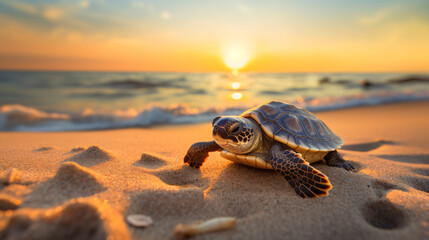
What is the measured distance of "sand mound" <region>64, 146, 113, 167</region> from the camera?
2.80 meters

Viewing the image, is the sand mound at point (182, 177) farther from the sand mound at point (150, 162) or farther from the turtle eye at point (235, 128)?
the turtle eye at point (235, 128)

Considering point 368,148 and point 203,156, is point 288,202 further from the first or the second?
point 368,148

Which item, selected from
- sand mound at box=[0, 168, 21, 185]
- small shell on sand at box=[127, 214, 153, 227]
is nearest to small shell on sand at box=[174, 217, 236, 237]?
small shell on sand at box=[127, 214, 153, 227]

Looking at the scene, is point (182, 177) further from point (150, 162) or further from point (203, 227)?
point (203, 227)

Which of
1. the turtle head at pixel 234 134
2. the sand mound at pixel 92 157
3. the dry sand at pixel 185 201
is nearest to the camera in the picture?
the dry sand at pixel 185 201

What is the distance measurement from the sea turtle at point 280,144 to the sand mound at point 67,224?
1365 mm

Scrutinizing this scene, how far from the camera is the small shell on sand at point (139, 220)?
5.16 feet

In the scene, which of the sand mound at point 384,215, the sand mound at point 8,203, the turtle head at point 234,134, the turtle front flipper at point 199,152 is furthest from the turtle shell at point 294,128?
the sand mound at point 8,203

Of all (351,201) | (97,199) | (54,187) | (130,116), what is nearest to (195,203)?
(97,199)

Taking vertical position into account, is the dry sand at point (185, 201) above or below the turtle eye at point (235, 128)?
below

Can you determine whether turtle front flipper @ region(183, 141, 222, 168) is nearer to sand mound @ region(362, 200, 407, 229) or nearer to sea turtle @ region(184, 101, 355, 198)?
sea turtle @ region(184, 101, 355, 198)

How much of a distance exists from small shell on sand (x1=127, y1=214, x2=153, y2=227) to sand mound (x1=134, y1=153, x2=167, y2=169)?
1.29 meters

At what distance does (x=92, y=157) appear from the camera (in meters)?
2.91

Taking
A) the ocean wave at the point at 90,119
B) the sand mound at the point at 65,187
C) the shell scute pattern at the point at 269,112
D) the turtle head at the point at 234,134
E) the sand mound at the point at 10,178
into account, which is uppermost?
the shell scute pattern at the point at 269,112
